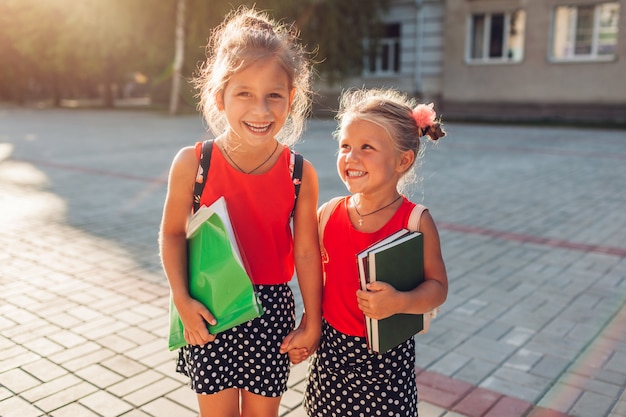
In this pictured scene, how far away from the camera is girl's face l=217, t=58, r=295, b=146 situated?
74.4 inches

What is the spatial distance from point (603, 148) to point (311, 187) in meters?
13.5

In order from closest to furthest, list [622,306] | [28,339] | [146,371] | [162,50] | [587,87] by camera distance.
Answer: [146,371]
[28,339]
[622,306]
[587,87]
[162,50]

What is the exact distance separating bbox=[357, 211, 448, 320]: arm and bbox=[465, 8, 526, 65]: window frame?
21607mm

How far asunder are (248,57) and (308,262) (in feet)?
2.35

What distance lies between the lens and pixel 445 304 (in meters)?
4.40

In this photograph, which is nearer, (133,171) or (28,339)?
(28,339)

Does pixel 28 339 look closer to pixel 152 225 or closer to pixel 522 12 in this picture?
pixel 152 225

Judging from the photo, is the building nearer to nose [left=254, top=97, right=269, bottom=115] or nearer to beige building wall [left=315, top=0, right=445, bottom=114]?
beige building wall [left=315, top=0, right=445, bottom=114]

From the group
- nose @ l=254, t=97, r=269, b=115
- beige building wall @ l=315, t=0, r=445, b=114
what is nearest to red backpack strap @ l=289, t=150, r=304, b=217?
nose @ l=254, t=97, r=269, b=115

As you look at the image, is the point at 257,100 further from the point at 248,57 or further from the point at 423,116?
the point at 423,116

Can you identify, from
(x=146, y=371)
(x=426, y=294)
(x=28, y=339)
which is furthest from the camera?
(x=28, y=339)

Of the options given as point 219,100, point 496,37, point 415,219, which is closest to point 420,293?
point 415,219

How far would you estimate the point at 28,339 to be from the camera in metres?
3.66

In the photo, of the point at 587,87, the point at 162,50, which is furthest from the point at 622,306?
the point at 162,50
